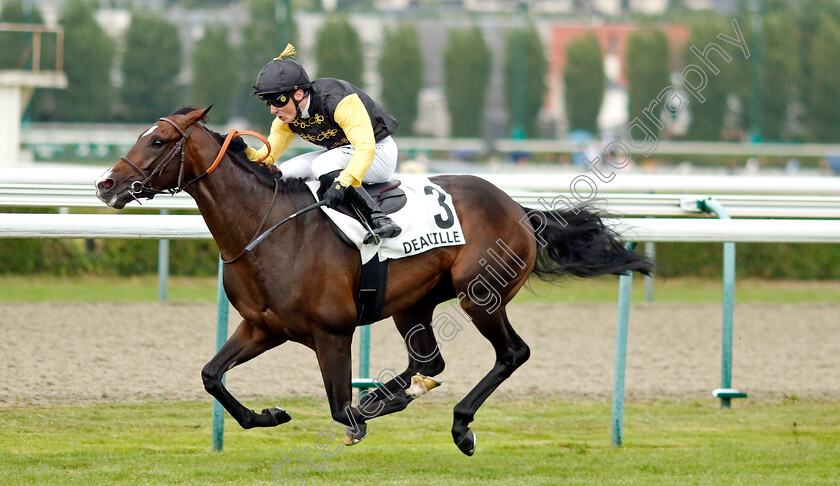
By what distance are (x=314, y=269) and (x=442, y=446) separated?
144cm

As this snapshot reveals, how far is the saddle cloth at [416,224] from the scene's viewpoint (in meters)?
4.09

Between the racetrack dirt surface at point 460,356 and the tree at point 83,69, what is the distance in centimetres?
3033

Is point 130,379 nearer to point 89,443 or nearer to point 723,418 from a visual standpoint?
point 89,443

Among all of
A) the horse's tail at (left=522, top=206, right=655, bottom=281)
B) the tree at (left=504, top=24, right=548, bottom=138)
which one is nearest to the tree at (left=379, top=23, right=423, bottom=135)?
the tree at (left=504, top=24, right=548, bottom=138)

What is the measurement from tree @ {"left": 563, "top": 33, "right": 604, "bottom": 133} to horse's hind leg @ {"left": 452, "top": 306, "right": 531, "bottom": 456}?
39.1m

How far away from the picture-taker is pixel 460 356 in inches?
289

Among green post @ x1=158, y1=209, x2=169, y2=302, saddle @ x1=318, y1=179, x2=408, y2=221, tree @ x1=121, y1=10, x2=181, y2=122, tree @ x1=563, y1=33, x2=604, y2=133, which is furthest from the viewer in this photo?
tree @ x1=563, y1=33, x2=604, y2=133

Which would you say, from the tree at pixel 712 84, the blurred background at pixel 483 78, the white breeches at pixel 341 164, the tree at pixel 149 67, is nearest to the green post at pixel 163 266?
the white breeches at pixel 341 164

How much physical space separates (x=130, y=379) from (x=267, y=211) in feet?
7.99

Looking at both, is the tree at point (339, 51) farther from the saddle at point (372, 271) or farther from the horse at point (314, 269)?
the saddle at point (372, 271)

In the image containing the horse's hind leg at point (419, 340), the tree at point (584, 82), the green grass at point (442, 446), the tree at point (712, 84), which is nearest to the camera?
the green grass at point (442, 446)

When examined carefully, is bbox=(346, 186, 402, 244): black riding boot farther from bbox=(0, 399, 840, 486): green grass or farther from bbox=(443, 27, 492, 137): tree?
bbox=(443, 27, 492, 137): tree

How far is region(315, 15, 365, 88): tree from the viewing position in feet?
128

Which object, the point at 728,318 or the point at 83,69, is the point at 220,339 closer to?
the point at 728,318
